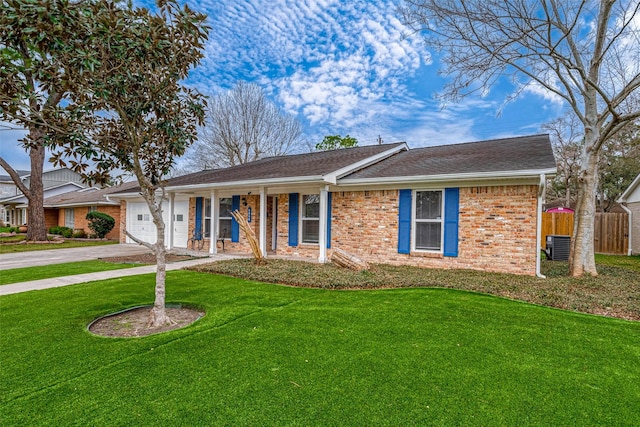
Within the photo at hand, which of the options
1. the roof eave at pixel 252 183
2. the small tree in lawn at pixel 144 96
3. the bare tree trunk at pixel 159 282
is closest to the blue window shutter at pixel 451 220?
the roof eave at pixel 252 183

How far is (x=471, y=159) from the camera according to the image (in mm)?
9406

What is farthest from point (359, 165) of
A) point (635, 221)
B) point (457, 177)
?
point (635, 221)

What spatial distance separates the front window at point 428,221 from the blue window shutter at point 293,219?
3981 millimetres

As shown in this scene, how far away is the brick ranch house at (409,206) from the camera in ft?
26.2

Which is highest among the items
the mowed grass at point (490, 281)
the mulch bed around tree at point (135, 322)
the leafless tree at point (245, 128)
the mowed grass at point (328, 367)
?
the leafless tree at point (245, 128)

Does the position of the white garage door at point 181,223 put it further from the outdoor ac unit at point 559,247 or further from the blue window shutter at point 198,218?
the outdoor ac unit at point 559,247

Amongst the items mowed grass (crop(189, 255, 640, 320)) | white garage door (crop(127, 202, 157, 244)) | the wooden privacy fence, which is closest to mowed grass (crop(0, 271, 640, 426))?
mowed grass (crop(189, 255, 640, 320))

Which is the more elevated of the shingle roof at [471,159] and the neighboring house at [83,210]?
the shingle roof at [471,159]

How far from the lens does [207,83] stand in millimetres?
19375

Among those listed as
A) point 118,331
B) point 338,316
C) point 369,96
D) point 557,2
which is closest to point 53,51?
point 118,331

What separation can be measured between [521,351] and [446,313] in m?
1.38

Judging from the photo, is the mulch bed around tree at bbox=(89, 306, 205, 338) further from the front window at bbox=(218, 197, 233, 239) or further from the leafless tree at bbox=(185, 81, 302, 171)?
the leafless tree at bbox=(185, 81, 302, 171)

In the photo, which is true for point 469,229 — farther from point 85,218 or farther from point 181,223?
point 85,218

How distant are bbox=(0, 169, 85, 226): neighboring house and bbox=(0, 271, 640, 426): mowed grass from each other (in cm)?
3304
